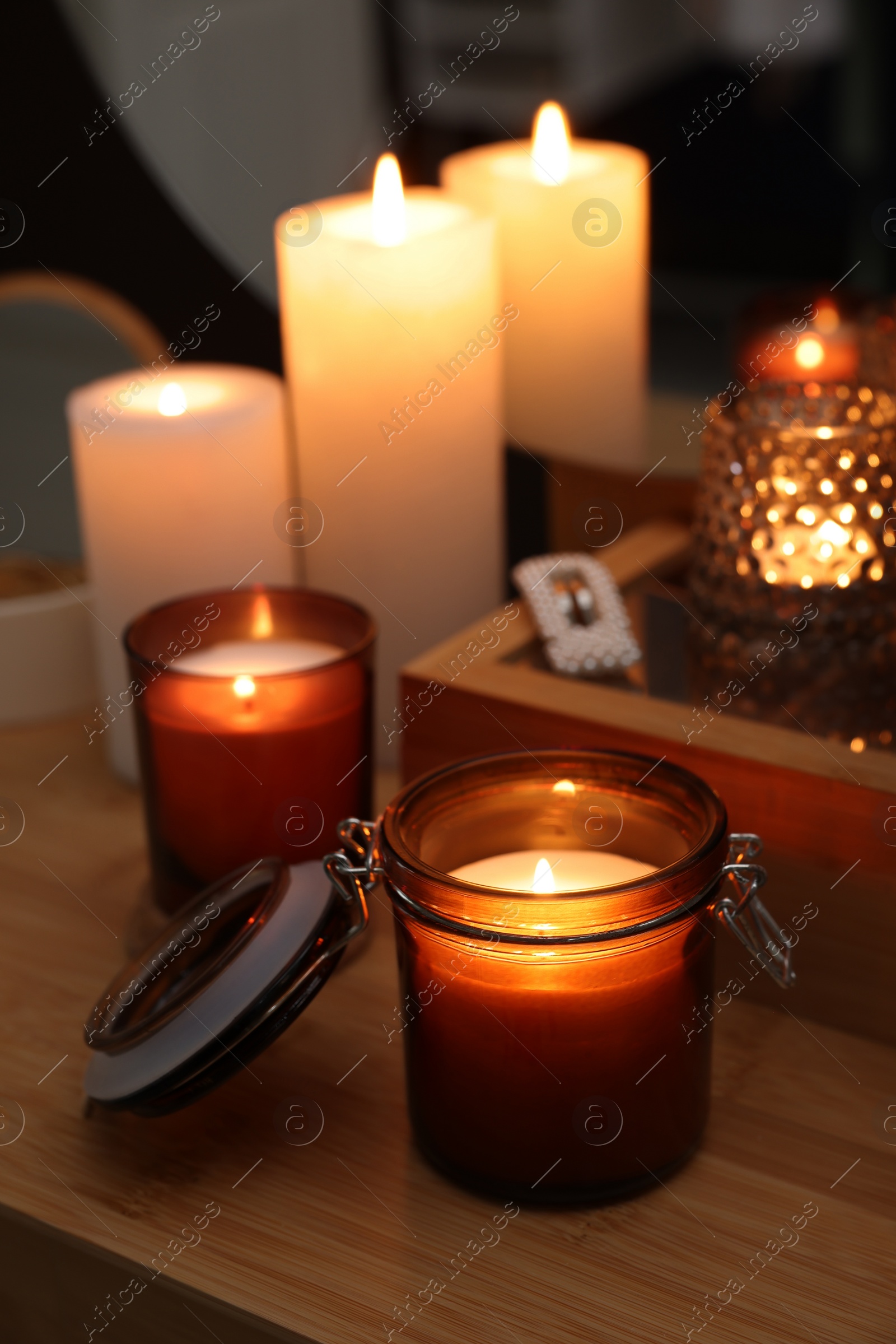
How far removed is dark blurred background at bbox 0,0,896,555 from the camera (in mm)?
560

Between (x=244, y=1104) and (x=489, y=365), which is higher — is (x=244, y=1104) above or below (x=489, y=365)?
below

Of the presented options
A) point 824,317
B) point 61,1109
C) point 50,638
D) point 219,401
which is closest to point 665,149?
point 824,317

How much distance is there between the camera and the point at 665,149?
0.59 m

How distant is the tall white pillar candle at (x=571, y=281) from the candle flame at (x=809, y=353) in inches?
2.7

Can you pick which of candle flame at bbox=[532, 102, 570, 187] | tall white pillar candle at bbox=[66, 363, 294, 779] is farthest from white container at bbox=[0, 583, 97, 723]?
candle flame at bbox=[532, 102, 570, 187]

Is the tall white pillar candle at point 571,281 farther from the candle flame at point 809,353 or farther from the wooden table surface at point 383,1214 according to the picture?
the wooden table surface at point 383,1214

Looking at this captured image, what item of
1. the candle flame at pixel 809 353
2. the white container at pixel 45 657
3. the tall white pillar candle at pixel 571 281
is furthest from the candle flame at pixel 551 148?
the white container at pixel 45 657

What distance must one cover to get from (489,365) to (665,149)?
5.5 inches

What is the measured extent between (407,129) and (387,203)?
0.53 ft

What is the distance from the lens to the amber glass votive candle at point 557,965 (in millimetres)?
318

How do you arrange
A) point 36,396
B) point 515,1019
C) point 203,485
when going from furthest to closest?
point 36,396
point 203,485
point 515,1019

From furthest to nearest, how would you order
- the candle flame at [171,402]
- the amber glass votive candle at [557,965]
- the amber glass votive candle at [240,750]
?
the candle flame at [171,402], the amber glass votive candle at [240,750], the amber glass votive candle at [557,965]

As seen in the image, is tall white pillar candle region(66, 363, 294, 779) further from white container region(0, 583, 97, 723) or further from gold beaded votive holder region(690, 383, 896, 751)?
gold beaded votive holder region(690, 383, 896, 751)

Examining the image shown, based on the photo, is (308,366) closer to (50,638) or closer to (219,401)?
(219,401)
